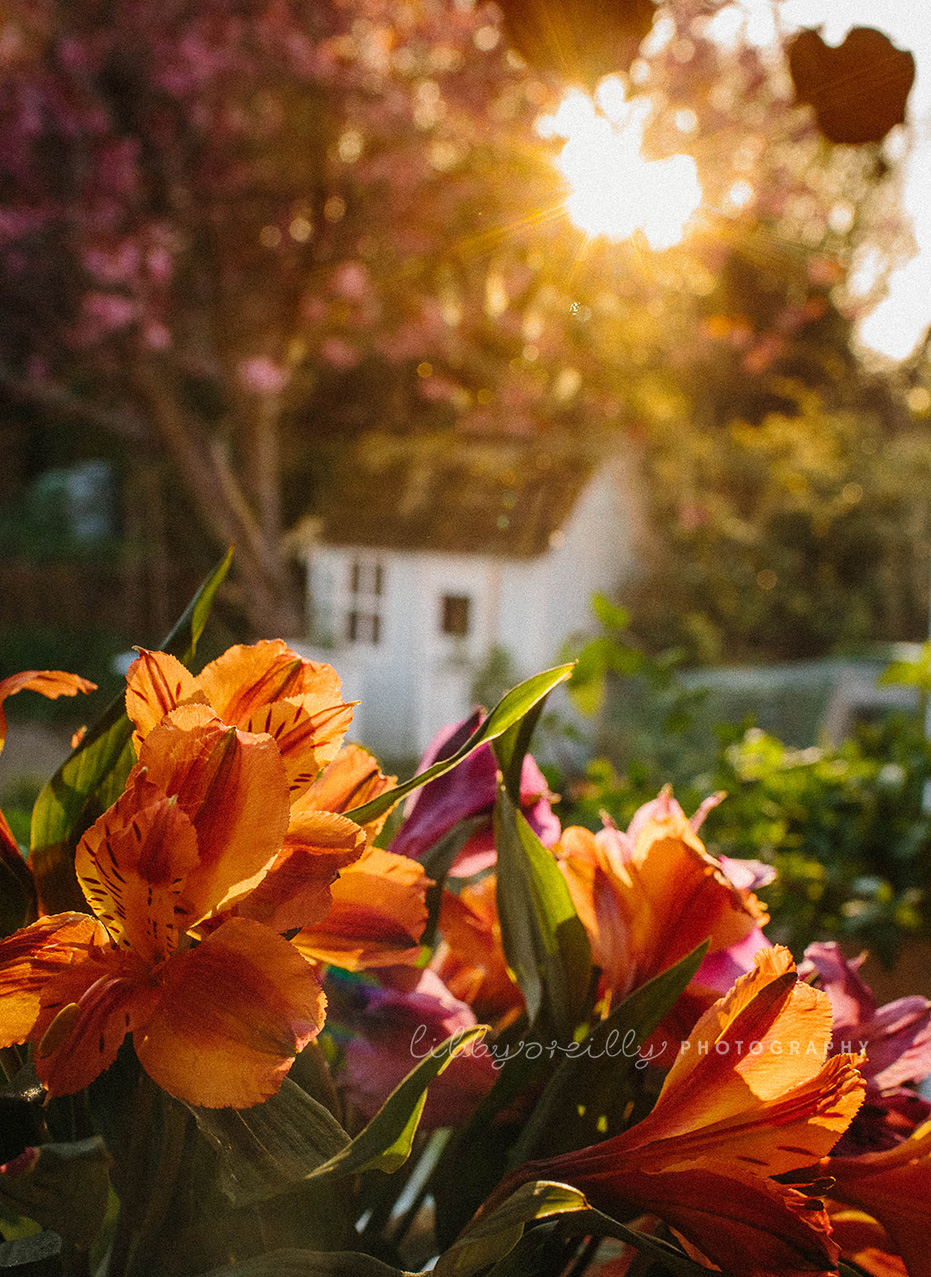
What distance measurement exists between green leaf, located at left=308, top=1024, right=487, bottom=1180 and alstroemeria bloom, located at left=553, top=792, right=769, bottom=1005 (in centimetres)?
7

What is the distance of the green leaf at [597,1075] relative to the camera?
0.61 ft

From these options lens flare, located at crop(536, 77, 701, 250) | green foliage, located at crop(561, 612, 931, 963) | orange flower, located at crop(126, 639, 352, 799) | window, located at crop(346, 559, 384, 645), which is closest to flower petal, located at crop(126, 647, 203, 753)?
orange flower, located at crop(126, 639, 352, 799)

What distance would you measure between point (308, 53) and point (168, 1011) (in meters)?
2.48

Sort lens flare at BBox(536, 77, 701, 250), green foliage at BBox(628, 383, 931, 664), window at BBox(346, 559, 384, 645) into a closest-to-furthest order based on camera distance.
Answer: lens flare at BBox(536, 77, 701, 250) < window at BBox(346, 559, 384, 645) < green foliage at BBox(628, 383, 931, 664)

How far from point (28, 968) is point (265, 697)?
54mm

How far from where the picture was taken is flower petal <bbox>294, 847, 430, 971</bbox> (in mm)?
175

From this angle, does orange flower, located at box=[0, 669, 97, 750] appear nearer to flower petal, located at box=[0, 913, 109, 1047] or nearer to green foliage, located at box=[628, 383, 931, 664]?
flower petal, located at box=[0, 913, 109, 1047]

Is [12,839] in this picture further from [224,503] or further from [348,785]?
[224,503]

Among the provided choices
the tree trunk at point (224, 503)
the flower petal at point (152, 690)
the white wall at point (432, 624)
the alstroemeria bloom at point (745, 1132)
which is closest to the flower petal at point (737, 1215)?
the alstroemeria bloom at point (745, 1132)

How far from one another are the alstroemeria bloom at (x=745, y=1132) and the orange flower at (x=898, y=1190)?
0.03m

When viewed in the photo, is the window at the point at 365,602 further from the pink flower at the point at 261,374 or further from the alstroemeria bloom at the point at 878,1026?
the alstroemeria bloom at the point at 878,1026

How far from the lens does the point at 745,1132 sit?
0.55 feet

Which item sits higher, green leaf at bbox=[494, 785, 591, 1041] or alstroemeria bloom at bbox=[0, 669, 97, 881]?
alstroemeria bloom at bbox=[0, 669, 97, 881]

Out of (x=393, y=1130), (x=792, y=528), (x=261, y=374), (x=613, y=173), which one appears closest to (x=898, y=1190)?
(x=393, y=1130)
